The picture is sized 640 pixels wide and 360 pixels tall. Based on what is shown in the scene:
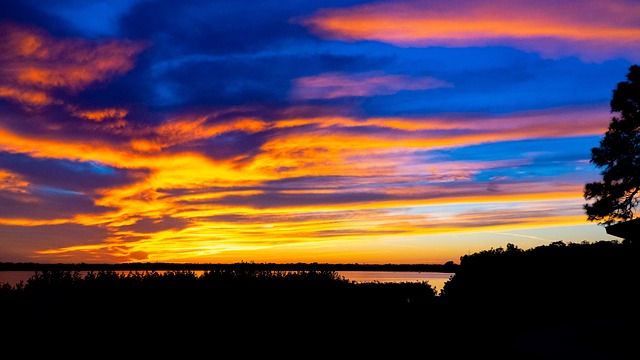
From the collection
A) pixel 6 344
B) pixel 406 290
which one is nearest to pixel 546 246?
pixel 406 290

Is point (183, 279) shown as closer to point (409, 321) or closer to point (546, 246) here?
point (409, 321)

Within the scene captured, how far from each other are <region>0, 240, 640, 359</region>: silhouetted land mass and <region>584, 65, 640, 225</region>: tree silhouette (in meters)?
15.9

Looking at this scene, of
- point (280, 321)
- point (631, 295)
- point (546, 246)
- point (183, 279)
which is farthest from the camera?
point (546, 246)

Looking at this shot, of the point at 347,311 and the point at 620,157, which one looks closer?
the point at 347,311

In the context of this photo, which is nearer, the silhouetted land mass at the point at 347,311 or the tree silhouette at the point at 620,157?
the silhouetted land mass at the point at 347,311

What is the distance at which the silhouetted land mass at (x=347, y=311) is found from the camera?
1170cm

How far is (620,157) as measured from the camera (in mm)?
37156

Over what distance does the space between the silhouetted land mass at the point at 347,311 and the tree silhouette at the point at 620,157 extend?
15.9m

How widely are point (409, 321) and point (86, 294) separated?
388 inches

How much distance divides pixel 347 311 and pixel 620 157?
28.0 m

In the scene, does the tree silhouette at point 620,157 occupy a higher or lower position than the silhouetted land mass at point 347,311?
higher

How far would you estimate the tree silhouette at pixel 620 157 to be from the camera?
120 feet

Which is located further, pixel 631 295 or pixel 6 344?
pixel 631 295

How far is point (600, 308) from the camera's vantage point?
21062 millimetres
